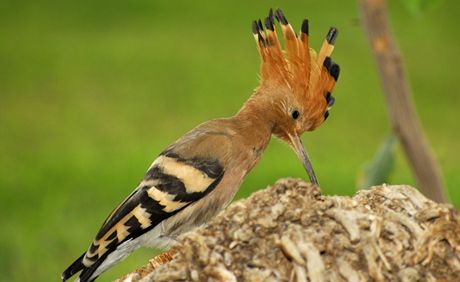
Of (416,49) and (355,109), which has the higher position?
(416,49)

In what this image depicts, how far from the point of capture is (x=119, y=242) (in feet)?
9.70

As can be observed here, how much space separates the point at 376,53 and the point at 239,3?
18.4ft

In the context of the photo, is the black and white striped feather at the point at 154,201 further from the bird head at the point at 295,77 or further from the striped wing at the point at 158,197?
the bird head at the point at 295,77

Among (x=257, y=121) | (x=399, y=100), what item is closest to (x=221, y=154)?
(x=257, y=121)

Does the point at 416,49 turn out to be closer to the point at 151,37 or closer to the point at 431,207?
the point at 151,37

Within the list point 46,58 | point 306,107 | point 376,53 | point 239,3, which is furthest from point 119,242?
point 239,3

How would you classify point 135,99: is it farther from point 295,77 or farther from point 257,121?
point 295,77

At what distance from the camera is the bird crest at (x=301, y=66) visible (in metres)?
3.18

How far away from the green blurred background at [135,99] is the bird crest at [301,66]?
2.45m

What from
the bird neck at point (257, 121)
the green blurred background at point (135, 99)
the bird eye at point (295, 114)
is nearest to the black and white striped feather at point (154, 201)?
the bird neck at point (257, 121)

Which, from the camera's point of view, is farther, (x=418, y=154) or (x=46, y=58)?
(x=46, y=58)

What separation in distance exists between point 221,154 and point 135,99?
501 cm

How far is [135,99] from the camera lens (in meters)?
8.18

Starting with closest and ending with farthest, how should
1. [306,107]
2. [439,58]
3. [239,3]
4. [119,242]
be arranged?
[119,242] → [306,107] → [439,58] → [239,3]
